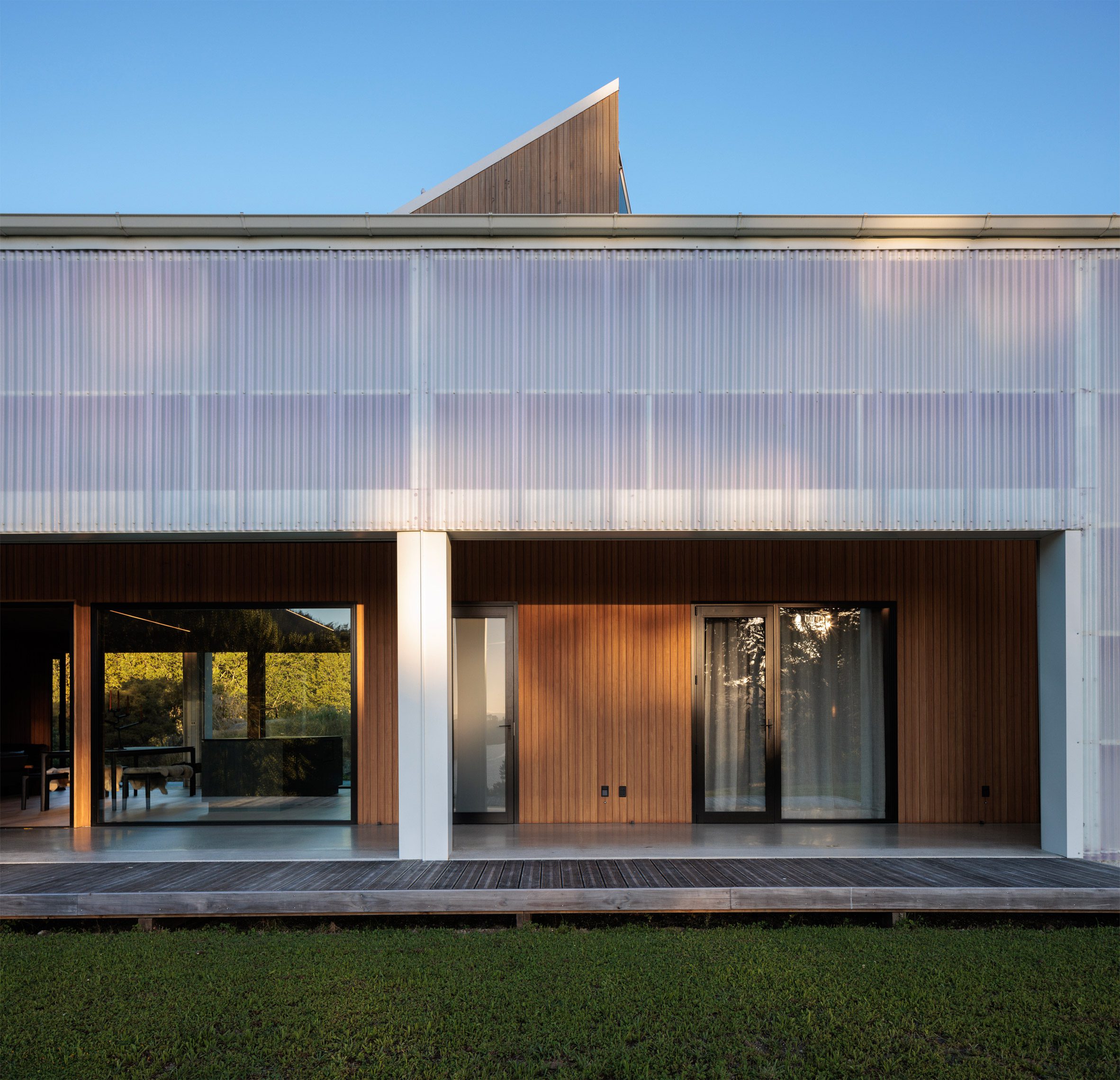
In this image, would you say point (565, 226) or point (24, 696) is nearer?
point (565, 226)

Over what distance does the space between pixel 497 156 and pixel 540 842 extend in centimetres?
669

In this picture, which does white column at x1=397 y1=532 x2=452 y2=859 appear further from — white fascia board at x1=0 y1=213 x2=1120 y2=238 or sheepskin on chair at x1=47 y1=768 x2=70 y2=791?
sheepskin on chair at x1=47 y1=768 x2=70 y2=791

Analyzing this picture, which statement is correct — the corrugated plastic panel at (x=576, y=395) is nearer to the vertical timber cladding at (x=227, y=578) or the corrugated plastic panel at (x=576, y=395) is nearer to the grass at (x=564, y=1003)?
the vertical timber cladding at (x=227, y=578)

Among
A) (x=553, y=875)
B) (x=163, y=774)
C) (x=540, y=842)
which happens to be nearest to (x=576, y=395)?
(x=553, y=875)

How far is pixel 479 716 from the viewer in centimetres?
864

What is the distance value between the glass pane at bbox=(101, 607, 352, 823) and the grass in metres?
3.01

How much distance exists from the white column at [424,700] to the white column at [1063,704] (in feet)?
14.7

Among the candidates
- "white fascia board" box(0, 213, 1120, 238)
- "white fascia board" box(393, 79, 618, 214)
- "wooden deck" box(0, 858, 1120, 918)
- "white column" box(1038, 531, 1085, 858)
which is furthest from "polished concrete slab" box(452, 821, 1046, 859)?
"white fascia board" box(393, 79, 618, 214)

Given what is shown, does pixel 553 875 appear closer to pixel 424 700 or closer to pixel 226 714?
pixel 424 700

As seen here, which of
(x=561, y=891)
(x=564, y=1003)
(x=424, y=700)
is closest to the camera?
(x=564, y=1003)

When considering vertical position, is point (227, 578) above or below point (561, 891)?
above

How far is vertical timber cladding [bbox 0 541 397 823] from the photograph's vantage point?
8711 millimetres

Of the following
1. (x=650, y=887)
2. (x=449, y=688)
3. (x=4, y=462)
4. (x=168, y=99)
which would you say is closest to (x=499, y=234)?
(x=449, y=688)

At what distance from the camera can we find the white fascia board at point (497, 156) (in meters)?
9.30
